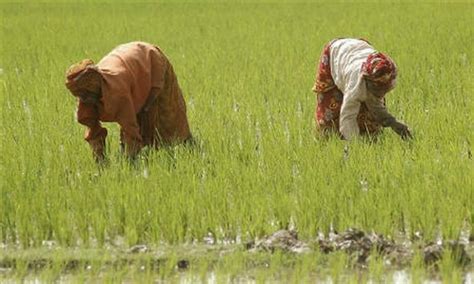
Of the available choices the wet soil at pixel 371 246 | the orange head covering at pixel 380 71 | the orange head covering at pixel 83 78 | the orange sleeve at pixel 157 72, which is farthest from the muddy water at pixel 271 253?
the orange sleeve at pixel 157 72

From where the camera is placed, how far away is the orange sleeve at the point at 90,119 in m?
3.99

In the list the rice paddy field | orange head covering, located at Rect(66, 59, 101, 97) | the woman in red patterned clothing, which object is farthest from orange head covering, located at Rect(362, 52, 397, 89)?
orange head covering, located at Rect(66, 59, 101, 97)

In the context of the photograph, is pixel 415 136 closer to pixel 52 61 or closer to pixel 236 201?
pixel 236 201

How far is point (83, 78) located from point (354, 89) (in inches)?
52.9

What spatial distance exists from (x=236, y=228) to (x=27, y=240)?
2.71 ft

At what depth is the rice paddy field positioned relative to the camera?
295cm

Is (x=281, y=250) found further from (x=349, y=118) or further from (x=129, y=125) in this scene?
(x=349, y=118)

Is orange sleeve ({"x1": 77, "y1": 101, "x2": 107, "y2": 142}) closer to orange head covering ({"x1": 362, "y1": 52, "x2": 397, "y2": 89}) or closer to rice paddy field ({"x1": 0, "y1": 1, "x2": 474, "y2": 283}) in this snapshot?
rice paddy field ({"x1": 0, "y1": 1, "x2": 474, "y2": 283})

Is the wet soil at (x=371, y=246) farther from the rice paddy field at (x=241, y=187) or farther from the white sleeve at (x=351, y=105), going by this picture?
the white sleeve at (x=351, y=105)

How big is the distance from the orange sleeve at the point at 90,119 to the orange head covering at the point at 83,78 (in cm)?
15

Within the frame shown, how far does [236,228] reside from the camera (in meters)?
3.29

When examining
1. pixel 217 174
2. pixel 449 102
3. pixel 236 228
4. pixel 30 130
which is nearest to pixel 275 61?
pixel 449 102

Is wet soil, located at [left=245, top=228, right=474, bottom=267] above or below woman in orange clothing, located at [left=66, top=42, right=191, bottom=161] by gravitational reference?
below

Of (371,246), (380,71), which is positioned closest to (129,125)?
(380,71)
